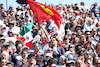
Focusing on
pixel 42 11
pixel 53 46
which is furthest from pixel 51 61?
pixel 42 11

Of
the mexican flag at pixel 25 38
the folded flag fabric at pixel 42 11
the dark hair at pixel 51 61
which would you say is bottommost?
the dark hair at pixel 51 61

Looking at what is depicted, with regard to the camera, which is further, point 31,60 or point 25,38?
point 25,38

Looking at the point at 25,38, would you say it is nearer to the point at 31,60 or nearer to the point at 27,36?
the point at 27,36

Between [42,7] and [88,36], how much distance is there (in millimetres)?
2284

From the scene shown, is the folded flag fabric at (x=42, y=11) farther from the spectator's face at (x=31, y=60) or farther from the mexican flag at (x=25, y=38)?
the spectator's face at (x=31, y=60)

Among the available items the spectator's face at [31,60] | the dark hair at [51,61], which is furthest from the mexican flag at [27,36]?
the dark hair at [51,61]

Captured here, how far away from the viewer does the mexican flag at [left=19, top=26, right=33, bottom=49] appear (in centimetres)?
934

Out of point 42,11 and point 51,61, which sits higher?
point 42,11

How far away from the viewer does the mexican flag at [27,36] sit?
30.6 ft

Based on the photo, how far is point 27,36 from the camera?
31.9 feet

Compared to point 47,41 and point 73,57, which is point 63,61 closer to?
point 73,57

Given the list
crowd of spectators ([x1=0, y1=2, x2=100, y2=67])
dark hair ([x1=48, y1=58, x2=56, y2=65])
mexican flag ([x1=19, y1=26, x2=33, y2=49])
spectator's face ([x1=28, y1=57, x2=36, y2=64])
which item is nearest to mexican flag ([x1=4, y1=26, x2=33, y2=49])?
mexican flag ([x1=19, y1=26, x2=33, y2=49])

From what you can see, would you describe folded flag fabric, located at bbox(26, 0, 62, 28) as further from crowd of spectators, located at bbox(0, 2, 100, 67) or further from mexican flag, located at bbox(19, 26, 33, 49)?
mexican flag, located at bbox(19, 26, 33, 49)

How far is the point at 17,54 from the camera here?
7.74m
